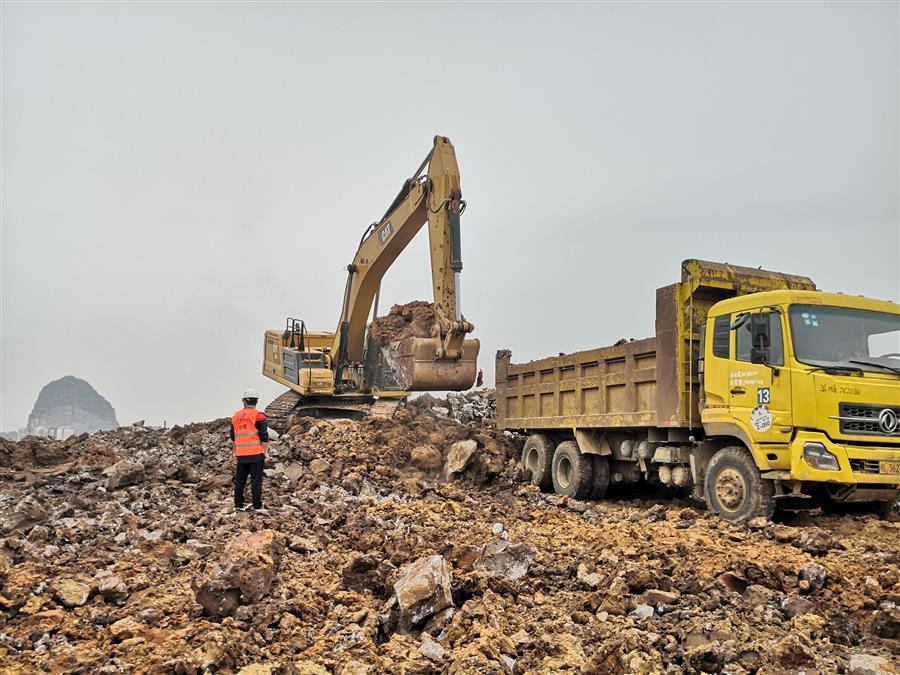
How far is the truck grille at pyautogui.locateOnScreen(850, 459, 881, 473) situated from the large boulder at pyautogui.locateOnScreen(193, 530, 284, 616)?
18.5 feet

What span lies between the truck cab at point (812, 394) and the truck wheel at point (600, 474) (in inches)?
94.5

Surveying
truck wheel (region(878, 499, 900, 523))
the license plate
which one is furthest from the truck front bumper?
truck wheel (region(878, 499, 900, 523))

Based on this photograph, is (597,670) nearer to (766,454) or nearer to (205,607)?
(205,607)

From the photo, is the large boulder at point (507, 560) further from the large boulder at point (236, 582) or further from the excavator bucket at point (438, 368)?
the excavator bucket at point (438, 368)

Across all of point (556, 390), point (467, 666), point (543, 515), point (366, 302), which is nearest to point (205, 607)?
point (467, 666)

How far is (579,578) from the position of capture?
5805 mm

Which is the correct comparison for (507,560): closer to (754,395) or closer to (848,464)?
(754,395)

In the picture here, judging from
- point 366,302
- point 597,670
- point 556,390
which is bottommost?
point 597,670

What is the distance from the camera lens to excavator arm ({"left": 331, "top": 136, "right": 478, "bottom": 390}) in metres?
11.7

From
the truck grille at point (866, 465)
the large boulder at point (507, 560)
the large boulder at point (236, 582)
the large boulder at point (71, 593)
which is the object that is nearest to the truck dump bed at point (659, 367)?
the truck grille at point (866, 465)

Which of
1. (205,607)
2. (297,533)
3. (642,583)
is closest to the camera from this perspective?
(205,607)

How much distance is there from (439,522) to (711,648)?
3.82 meters

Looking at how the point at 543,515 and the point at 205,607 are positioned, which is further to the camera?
the point at 543,515

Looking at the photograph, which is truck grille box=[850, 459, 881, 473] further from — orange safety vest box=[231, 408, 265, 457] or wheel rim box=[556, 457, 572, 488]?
orange safety vest box=[231, 408, 265, 457]
